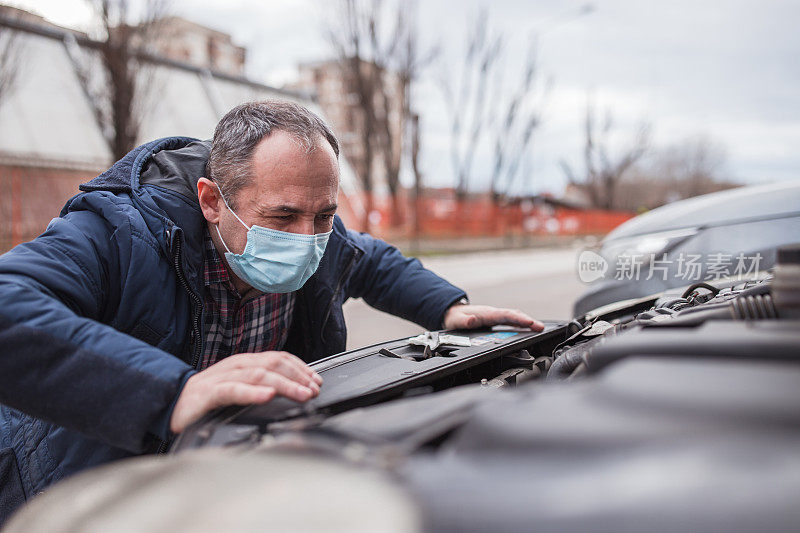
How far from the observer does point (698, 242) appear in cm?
322

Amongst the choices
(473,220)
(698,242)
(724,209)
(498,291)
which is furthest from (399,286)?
(473,220)

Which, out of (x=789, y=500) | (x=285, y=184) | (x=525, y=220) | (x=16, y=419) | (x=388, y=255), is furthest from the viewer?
(x=525, y=220)

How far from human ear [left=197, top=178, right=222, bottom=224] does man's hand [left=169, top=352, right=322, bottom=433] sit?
833 mm

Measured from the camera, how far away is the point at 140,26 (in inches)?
369

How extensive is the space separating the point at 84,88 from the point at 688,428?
11.9m

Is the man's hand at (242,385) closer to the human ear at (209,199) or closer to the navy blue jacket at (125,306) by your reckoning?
the navy blue jacket at (125,306)

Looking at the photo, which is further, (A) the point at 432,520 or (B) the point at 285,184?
(B) the point at 285,184

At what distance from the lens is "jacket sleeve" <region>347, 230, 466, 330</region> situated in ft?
7.00

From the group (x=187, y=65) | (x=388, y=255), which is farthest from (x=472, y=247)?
Result: (x=388, y=255)

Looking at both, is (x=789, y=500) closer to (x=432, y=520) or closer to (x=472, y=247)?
(x=432, y=520)

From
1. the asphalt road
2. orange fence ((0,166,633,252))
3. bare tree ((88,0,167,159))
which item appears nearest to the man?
the asphalt road

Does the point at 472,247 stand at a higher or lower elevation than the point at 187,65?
lower

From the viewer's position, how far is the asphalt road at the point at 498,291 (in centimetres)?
612

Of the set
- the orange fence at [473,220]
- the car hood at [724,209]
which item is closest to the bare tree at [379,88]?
the orange fence at [473,220]
